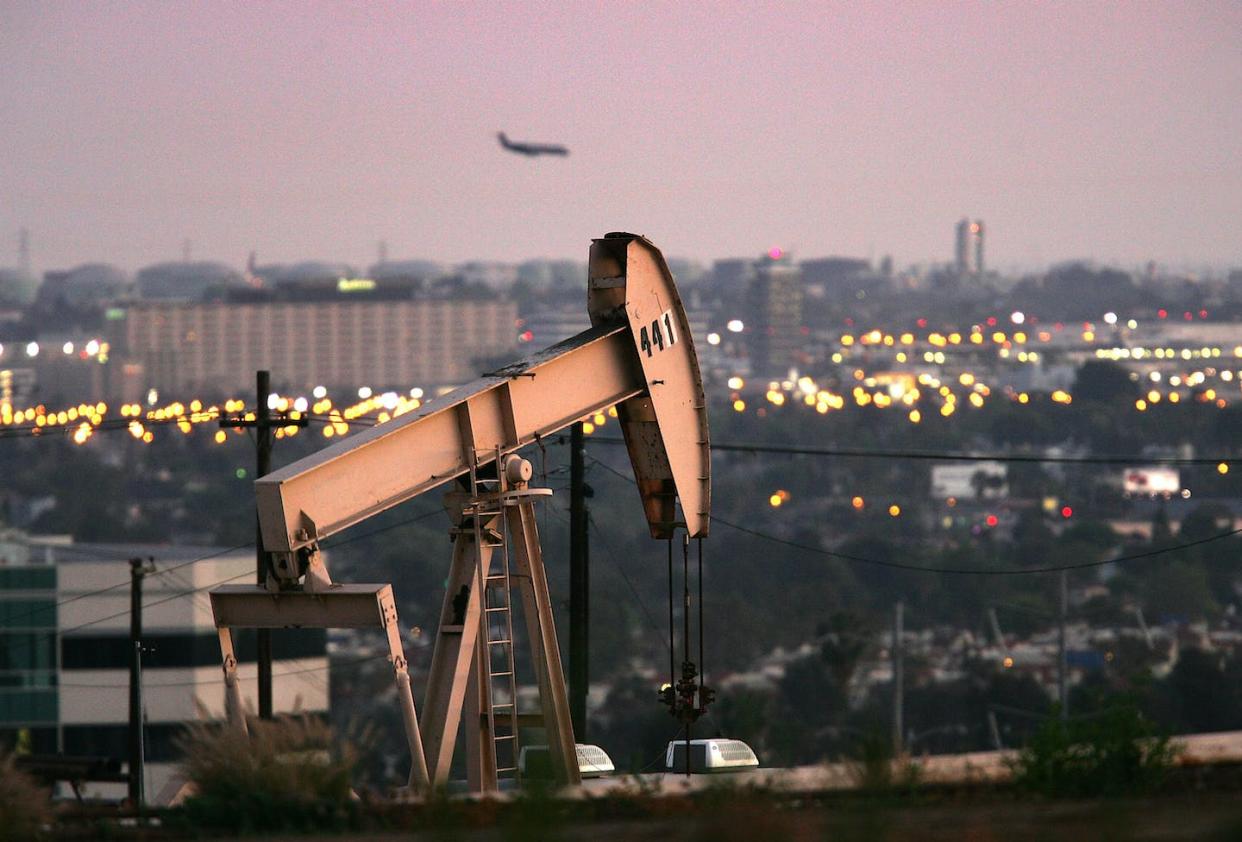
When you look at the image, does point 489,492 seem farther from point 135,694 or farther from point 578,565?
point 135,694

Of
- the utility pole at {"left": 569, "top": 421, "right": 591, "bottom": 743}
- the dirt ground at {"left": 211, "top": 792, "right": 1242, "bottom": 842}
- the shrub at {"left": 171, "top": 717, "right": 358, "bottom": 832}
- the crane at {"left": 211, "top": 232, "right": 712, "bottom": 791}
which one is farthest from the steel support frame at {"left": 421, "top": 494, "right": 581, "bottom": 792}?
the utility pole at {"left": 569, "top": 421, "right": 591, "bottom": 743}

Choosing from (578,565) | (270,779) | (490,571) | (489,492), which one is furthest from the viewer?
(578,565)

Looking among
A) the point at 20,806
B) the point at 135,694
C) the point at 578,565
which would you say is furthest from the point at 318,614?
the point at 135,694

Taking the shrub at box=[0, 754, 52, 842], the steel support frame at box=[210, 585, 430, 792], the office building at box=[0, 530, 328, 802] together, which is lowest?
the office building at box=[0, 530, 328, 802]

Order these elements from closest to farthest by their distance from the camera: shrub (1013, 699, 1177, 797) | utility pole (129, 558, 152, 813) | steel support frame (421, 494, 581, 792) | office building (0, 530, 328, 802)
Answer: shrub (1013, 699, 1177, 797), steel support frame (421, 494, 581, 792), utility pole (129, 558, 152, 813), office building (0, 530, 328, 802)

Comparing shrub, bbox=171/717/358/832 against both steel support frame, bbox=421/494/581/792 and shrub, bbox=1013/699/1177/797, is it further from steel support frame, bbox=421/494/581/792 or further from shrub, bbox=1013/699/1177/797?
shrub, bbox=1013/699/1177/797

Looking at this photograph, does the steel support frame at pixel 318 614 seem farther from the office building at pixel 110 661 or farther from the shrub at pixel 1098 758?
the office building at pixel 110 661
